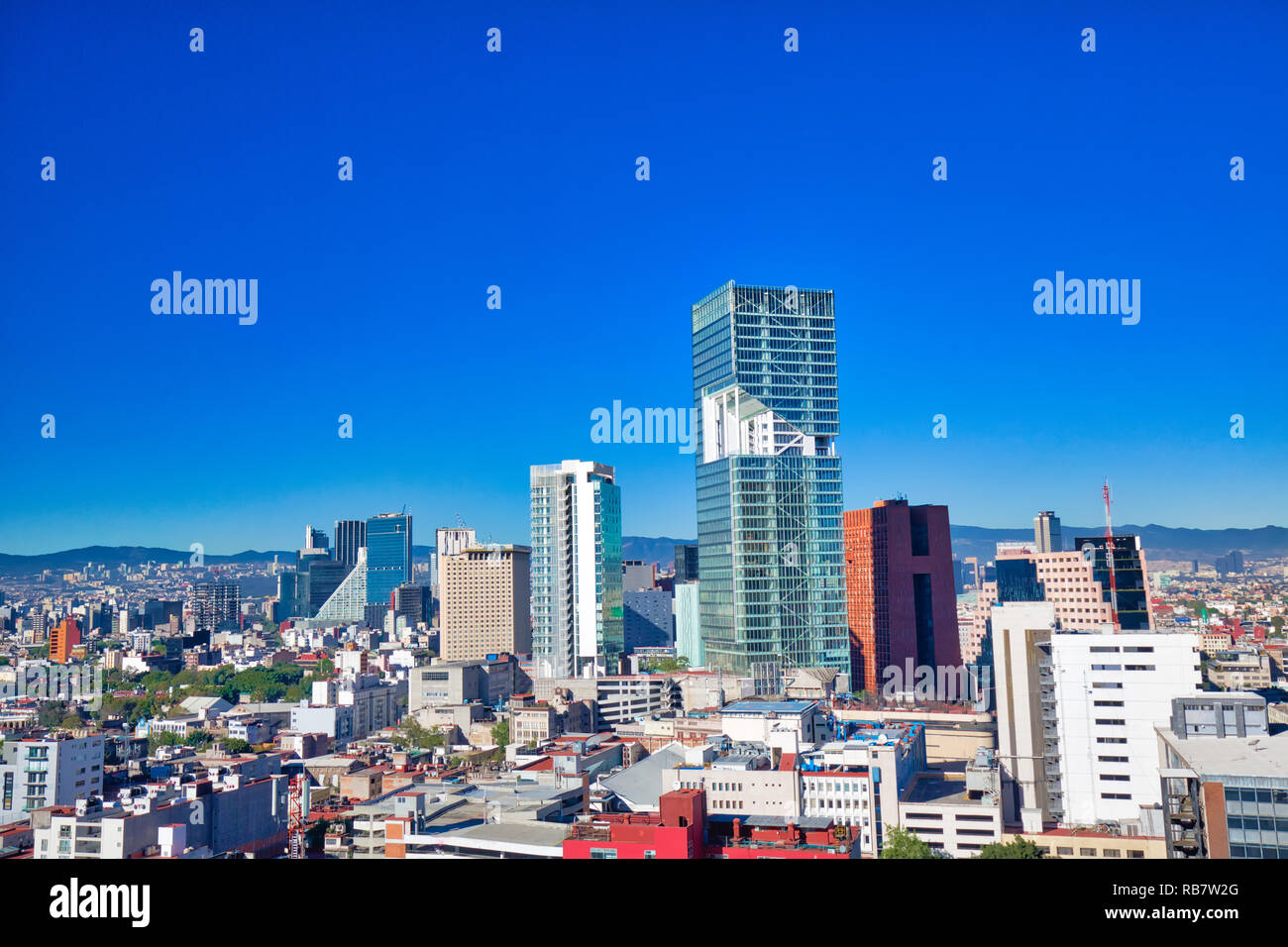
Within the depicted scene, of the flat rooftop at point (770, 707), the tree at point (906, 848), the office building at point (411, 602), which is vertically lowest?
the tree at point (906, 848)

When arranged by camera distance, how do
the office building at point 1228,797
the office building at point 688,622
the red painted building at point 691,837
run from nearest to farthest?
1. the office building at point 1228,797
2. the red painted building at point 691,837
3. the office building at point 688,622

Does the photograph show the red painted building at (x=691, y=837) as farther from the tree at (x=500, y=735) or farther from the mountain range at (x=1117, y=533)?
the mountain range at (x=1117, y=533)

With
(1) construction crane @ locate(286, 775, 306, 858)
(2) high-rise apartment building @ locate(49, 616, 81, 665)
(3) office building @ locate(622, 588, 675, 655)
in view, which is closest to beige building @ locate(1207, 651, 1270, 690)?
(1) construction crane @ locate(286, 775, 306, 858)

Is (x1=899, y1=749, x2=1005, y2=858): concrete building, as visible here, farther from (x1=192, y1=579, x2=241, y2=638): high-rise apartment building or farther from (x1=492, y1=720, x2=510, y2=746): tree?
(x1=192, y1=579, x2=241, y2=638): high-rise apartment building

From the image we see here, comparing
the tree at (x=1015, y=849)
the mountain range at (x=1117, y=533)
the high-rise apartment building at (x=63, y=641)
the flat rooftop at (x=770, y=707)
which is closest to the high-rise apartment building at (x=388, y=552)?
the mountain range at (x=1117, y=533)

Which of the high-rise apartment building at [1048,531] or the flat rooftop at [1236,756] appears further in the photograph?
the high-rise apartment building at [1048,531]

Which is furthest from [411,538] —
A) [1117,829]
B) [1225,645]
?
[1117,829]

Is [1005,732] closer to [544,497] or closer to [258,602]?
[544,497]
